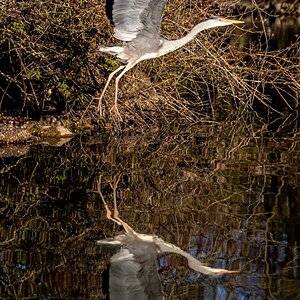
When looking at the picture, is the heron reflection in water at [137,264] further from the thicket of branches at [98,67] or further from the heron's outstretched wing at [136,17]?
the thicket of branches at [98,67]

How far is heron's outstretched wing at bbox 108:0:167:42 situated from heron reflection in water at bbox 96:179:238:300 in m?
2.37

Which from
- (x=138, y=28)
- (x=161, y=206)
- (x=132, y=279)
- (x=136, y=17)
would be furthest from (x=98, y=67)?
(x=132, y=279)

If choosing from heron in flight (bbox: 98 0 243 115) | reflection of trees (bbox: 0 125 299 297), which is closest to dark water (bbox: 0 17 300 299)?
reflection of trees (bbox: 0 125 299 297)

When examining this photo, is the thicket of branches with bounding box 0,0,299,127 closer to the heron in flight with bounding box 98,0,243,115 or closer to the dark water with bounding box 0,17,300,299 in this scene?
the dark water with bounding box 0,17,300,299

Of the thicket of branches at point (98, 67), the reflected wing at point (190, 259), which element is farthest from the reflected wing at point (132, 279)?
the thicket of branches at point (98, 67)

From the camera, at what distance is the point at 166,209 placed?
598 centimetres

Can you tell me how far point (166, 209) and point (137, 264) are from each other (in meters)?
1.30

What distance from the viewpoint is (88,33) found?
918 centimetres

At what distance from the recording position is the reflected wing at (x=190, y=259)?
451 cm

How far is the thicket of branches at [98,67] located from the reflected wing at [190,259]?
3949 millimetres

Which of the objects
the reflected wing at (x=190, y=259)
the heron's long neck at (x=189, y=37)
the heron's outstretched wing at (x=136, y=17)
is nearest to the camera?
the reflected wing at (x=190, y=259)

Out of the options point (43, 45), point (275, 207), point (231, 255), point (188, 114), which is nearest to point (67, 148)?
point (43, 45)

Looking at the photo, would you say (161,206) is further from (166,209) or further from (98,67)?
(98,67)

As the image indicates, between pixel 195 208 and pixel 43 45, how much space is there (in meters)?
3.70
